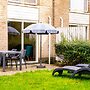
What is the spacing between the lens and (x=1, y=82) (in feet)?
41.7

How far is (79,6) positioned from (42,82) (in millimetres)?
14128

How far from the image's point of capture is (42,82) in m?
12.9

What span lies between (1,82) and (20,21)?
337 inches

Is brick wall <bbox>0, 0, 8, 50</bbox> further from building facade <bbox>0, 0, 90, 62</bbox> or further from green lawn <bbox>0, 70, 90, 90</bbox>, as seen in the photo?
green lawn <bbox>0, 70, 90, 90</bbox>

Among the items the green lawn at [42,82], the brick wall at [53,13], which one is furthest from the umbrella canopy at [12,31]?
the green lawn at [42,82]

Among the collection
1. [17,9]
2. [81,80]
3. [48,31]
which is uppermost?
[17,9]

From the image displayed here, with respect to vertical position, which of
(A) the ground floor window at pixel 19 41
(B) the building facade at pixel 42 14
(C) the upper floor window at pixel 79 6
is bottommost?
Result: (A) the ground floor window at pixel 19 41

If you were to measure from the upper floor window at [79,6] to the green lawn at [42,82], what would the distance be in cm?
1142

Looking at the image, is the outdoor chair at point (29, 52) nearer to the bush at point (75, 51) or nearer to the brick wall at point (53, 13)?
the brick wall at point (53, 13)

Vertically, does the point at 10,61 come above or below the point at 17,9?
below

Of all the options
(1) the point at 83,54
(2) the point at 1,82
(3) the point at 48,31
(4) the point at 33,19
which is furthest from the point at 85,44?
(2) the point at 1,82

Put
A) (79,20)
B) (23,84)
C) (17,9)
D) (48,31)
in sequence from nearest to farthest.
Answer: (23,84), (48,31), (17,9), (79,20)

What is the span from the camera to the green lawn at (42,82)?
38.2ft

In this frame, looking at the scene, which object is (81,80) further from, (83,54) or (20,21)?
(20,21)
